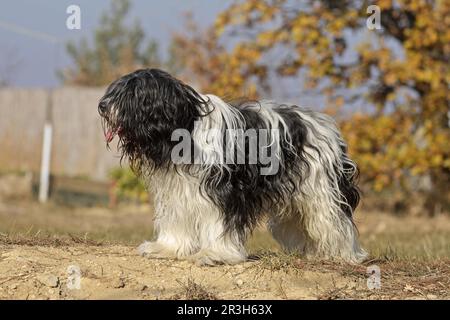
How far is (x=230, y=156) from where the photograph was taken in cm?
607

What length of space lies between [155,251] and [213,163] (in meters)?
0.83

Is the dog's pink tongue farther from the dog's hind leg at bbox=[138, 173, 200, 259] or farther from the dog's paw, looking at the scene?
the dog's paw

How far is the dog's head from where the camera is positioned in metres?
5.92

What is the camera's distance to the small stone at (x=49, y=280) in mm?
5410

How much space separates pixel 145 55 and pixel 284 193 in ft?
78.8

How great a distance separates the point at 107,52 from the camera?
30047 mm

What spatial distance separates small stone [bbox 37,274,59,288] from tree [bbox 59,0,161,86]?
23348 mm

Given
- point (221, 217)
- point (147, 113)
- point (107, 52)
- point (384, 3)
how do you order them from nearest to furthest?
point (147, 113) → point (221, 217) → point (384, 3) → point (107, 52)

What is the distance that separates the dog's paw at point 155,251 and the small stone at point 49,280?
3.08 ft

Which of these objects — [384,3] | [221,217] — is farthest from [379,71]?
[221,217]

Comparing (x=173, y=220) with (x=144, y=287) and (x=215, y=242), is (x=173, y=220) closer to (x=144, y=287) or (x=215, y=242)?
(x=215, y=242)

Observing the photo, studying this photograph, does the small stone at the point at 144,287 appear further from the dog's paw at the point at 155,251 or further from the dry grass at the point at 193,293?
the dog's paw at the point at 155,251

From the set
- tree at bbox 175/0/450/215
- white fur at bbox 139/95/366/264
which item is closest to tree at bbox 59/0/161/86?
tree at bbox 175/0/450/215

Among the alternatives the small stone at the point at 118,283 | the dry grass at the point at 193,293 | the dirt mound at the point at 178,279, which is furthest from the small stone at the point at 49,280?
the dry grass at the point at 193,293
